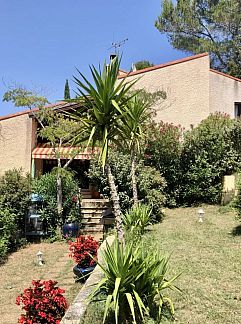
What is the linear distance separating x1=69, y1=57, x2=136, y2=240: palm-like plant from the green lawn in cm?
273

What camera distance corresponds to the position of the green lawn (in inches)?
319

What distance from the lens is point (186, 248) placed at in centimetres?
1390

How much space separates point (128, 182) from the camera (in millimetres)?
22703

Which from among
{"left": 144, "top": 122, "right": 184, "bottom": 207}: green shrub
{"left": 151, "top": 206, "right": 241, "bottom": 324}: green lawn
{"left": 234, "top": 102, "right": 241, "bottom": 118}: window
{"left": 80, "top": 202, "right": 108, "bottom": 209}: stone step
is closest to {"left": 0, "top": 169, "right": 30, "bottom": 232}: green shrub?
{"left": 80, "top": 202, "right": 108, "bottom": 209}: stone step

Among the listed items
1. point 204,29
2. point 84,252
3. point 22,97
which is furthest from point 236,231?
point 204,29

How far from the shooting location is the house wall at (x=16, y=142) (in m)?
29.1

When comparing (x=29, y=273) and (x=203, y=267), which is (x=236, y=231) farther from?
(x=29, y=273)

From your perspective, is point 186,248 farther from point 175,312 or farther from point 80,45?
point 80,45

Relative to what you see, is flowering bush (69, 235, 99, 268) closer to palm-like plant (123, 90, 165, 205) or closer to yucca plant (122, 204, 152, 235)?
yucca plant (122, 204, 152, 235)

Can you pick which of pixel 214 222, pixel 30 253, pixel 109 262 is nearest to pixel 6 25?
pixel 30 253

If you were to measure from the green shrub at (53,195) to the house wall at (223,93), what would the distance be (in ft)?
51.5

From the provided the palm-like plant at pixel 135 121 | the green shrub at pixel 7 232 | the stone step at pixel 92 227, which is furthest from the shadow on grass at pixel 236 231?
the green shrub at pixel 7 232

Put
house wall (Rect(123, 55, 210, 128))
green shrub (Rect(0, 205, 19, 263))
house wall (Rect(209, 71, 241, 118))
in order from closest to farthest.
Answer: green shrub (Rect(0, 205, 19, 263)) → house wall (Rect(123, 55, 210, 128)) → house wall (Rect(209, 71, 241, 118))

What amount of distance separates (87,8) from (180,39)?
24.7m
